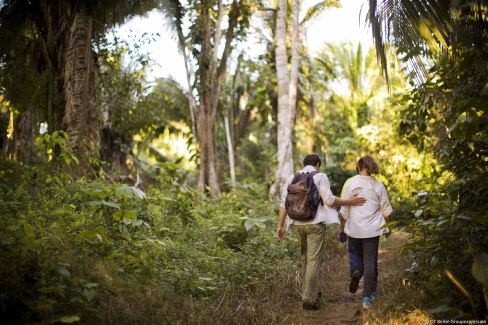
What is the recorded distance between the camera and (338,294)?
714cm

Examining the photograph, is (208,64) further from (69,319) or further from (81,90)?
(69,319)

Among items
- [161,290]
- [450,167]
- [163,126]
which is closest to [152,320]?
[161,290]

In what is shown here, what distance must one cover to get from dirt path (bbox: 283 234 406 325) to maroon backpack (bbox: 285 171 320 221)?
1.13 meters

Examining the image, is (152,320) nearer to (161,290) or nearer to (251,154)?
(161,290)

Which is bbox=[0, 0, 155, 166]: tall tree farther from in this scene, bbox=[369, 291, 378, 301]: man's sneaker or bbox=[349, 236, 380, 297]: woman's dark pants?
bbox=[369, 291, 378, 301]: man's sneaker

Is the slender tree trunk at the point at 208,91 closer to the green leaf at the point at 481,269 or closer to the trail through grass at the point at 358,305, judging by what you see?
the trail through grass at the point at 358,305

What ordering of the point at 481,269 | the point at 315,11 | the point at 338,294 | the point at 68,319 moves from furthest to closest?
1. the point at 315,11
2. the point at 338,294
3. the point at 68,319
4. the point at 481,269

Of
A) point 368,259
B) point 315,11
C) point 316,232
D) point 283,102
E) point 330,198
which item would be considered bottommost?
point 368,259

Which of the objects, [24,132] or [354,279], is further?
[24,132]

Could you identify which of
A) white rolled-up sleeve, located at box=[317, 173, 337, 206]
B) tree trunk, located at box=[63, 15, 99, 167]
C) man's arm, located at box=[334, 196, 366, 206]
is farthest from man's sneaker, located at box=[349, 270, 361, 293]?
tree trunk, located at box=[63, 15, 99, 167]

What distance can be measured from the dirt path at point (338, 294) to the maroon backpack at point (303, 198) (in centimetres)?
113

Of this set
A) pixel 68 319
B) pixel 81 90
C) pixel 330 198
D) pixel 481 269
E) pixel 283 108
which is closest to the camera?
pixel 481 269

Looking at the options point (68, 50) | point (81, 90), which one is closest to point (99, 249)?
point (81, 90)

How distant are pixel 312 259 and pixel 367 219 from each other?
2.74ft
